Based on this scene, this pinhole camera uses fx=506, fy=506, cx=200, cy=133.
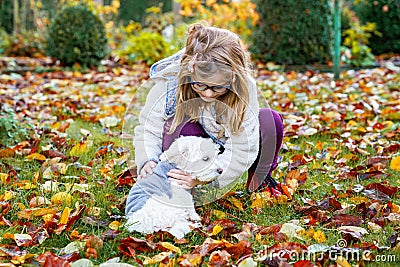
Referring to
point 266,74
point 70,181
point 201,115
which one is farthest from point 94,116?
point 266,74

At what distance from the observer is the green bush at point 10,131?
3027mm

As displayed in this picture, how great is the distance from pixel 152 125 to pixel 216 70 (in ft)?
1.34

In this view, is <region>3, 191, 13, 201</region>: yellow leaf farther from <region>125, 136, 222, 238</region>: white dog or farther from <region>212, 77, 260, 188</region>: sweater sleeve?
<region>212, 77, 260, 188</region>: sweater sleeve

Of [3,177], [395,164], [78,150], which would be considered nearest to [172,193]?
[3,177]

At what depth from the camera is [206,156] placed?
2.02 m

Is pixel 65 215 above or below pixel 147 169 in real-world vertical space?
below

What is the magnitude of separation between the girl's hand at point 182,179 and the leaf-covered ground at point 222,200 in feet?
0.50

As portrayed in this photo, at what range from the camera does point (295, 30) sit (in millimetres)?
6270

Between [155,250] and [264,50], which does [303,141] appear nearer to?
[155,250]

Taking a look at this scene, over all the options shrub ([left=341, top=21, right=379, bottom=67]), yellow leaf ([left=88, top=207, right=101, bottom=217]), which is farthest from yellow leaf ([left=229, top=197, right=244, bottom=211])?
shrub ([left=341, top=21, right=379, bottom=67])

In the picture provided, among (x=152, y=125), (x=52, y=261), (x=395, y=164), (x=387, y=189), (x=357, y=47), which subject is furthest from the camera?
(x=357, y=47)

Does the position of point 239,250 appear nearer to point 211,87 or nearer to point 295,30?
point 211,87

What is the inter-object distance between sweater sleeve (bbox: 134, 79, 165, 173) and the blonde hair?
0.24 feet

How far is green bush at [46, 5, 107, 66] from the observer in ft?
21.7
